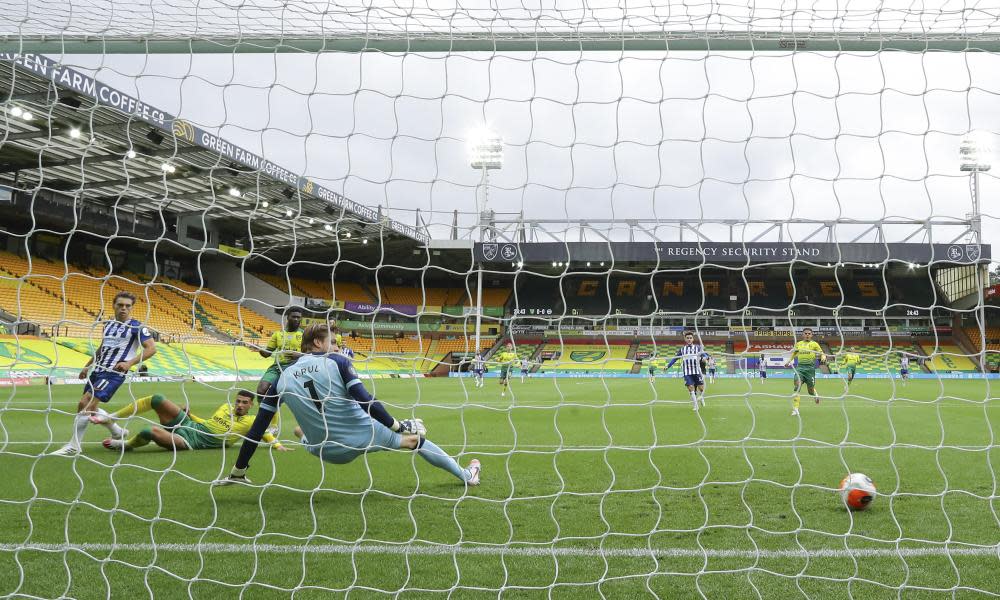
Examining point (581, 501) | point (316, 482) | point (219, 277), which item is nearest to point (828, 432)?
point (581, 501)

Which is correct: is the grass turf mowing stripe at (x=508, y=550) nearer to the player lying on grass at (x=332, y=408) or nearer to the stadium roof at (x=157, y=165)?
the player lying on grass at (x=332, y=408)

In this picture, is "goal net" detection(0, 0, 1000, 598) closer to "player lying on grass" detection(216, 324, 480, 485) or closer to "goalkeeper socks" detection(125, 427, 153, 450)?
"player lying on grass" detection(216, 324, 480, 485)

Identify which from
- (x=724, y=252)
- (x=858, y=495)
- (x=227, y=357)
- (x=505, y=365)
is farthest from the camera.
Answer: (x=227, y=357)

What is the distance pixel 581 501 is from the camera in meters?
4.09

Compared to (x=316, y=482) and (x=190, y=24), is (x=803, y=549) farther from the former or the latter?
(x=190, y=24)

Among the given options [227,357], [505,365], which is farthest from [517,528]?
[227,357]

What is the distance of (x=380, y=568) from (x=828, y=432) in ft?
22.6

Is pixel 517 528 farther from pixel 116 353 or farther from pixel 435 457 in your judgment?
pixel 116 353

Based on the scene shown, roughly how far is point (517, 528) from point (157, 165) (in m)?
4.56


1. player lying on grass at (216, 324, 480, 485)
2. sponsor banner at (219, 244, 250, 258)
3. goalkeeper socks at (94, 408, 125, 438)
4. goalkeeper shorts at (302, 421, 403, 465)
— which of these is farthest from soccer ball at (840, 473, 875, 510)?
goalkeeper socks at (94, 408, 125, 438)

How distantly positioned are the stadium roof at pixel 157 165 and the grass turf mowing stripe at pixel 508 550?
1583 millimetres

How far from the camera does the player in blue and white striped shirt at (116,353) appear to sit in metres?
5.28

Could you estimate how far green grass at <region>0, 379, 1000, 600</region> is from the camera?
2701mm

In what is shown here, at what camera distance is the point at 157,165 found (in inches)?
222
